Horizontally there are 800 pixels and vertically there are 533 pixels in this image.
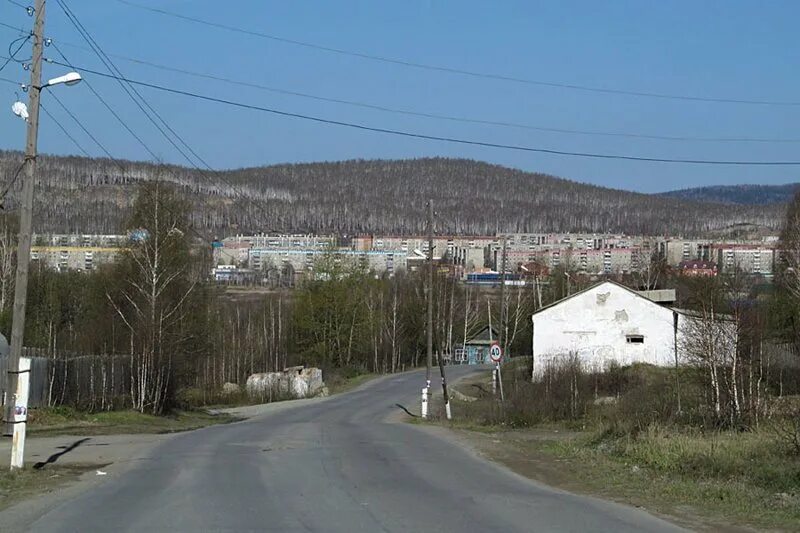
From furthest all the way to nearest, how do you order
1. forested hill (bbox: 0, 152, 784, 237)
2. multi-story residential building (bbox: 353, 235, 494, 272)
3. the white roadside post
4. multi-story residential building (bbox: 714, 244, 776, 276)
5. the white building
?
multi-story residential building (bbox: 353, 235, 494, 272) < multi-story residential building (bbox: 714, 244, 776, 276) < forested hill (bbox: 0, 152, 784, 237) < the white building < the white roadside post

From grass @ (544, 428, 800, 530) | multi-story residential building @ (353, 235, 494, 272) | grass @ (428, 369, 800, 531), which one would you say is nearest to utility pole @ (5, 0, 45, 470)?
grass @ (428, 369, 800, 531)

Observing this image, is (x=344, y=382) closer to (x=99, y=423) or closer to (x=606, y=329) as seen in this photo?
(x=606, y=329)

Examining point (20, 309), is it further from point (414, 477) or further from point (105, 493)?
point (414, 477)

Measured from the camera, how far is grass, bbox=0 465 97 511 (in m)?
13.5

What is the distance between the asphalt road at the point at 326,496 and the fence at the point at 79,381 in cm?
1101

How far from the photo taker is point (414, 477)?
15.5 m

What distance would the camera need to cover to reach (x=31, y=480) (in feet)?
50.0

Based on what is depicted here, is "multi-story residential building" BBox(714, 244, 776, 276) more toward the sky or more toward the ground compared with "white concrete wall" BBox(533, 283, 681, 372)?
more toward the sky

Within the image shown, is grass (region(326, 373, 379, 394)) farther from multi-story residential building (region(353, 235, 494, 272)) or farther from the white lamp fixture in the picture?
multi-story residential building (region(353, 235, 494, 272))

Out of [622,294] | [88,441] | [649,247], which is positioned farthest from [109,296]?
[649,247]

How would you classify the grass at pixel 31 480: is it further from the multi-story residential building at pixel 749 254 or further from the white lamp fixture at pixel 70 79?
the multi-story residential building at pixel 749 254

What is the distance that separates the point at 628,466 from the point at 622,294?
36.6 m

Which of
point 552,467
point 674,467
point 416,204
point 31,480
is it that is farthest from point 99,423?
point 416,204

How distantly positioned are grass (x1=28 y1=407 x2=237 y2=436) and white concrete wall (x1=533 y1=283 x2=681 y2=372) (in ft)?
74.9
